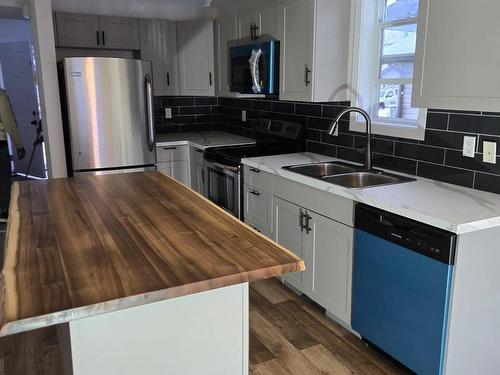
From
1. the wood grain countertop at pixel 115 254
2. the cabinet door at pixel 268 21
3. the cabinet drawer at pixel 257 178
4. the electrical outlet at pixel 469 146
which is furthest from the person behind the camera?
the cabinet door at pixel 268 21

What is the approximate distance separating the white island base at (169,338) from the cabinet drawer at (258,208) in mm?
1720

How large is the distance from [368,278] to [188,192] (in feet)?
3.35

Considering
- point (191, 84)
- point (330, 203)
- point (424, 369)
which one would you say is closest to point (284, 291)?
point (330, 203)

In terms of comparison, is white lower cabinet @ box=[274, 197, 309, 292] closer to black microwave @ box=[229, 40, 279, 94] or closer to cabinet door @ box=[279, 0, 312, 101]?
cabinet door @ box=[279, 0, 312, 101]

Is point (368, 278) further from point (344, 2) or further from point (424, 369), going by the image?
point (344, 2)

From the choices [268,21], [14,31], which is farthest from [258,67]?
[14,31]

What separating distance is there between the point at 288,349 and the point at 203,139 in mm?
2451

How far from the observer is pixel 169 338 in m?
1.34

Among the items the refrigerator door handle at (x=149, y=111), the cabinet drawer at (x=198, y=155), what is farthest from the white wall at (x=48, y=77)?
the cabinet drawer at (x=198, y=155)

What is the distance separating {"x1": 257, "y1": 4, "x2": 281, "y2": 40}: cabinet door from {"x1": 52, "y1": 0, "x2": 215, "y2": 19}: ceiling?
3.71 ft

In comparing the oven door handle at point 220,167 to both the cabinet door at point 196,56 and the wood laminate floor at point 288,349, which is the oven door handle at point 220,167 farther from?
the wood laminate floor at point 288,349

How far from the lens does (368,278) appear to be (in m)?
2.27

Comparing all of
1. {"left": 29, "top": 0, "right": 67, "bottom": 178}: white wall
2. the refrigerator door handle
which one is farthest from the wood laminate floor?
the refrigerator door handle

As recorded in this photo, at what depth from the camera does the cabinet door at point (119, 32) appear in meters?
4.15
